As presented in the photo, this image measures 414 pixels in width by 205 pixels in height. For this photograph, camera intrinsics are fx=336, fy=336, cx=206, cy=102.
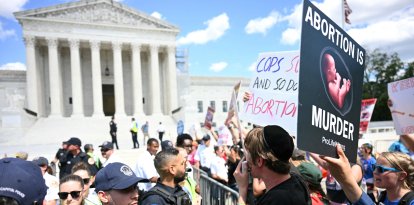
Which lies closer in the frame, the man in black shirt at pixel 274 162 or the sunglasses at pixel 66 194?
the man in black shirt at pixel 274 162

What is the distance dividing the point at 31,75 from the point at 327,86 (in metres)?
40.6

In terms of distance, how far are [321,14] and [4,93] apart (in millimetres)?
44320

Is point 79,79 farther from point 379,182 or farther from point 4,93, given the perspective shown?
point 379,182

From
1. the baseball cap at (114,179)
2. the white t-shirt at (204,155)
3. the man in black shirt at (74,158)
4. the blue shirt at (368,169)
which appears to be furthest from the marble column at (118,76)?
the baseball cap at (114,179)

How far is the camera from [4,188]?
5.19ft

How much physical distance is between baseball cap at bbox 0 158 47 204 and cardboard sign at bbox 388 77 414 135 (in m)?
3.11

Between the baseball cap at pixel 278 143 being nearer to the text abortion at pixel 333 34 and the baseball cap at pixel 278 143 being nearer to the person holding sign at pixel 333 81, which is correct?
the person holding sign at pixel 333 81

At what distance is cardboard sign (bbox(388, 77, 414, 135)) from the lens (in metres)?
3.20

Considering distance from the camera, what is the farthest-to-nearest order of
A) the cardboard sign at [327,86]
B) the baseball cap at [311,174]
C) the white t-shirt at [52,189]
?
the white t-shirt at [52,189], the baseball cap at [311,174], the cardboard sign at [327,86]

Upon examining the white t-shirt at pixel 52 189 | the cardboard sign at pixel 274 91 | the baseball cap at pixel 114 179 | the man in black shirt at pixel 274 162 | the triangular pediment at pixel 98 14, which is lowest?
the white t-shirt at pixel 52 189

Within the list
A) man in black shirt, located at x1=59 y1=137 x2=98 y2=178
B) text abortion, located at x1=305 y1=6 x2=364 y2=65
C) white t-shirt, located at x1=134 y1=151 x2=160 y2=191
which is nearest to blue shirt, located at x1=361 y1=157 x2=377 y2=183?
white t-shirt, located at x1=134 y1=151 x2=160 y2=191

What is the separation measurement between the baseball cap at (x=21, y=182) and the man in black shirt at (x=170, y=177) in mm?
1445

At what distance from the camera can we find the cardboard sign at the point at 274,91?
3.38 meters

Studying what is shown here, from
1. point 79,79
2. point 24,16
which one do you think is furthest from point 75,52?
point 24,16
